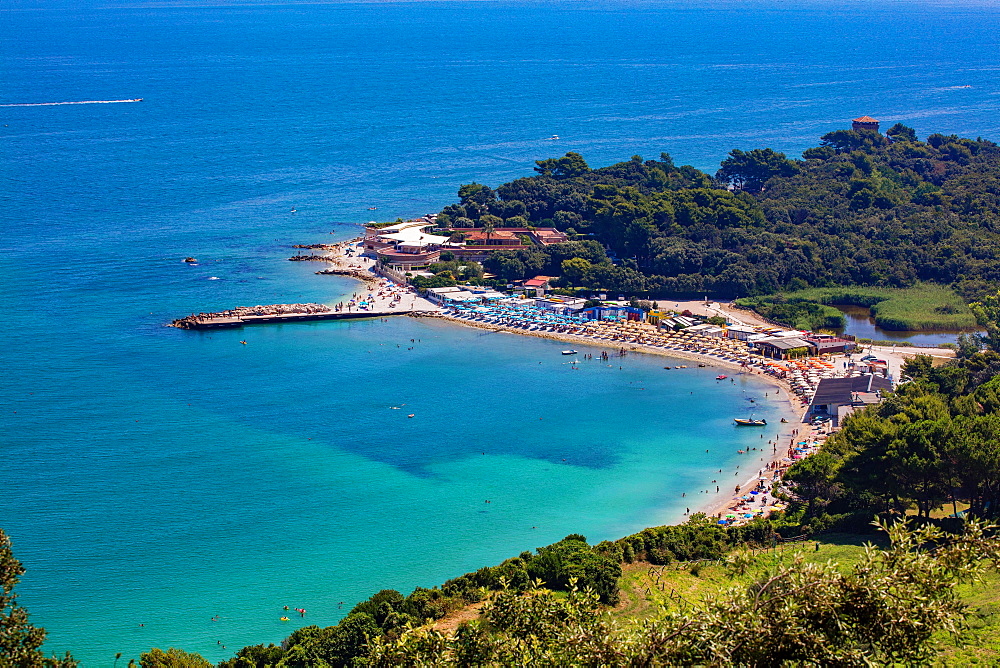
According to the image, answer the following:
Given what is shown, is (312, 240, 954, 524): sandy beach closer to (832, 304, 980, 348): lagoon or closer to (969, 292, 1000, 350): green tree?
(832, 304, 980, 348): lagoon

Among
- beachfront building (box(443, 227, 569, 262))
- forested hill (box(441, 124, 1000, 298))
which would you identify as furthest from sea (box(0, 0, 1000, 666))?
forested hill (box(441, 124, 1000, 298))

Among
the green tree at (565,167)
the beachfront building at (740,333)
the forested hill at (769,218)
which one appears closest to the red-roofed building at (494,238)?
the forested hill at (769,218)

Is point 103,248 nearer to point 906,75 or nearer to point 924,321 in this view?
point 924,321

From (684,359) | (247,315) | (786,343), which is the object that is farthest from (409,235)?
(786,343)

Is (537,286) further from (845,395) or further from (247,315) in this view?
(845,395)

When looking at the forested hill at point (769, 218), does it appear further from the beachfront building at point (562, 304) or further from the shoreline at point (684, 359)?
the shoreline at point (684, 359)

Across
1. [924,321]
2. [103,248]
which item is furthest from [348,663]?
[103,248]
